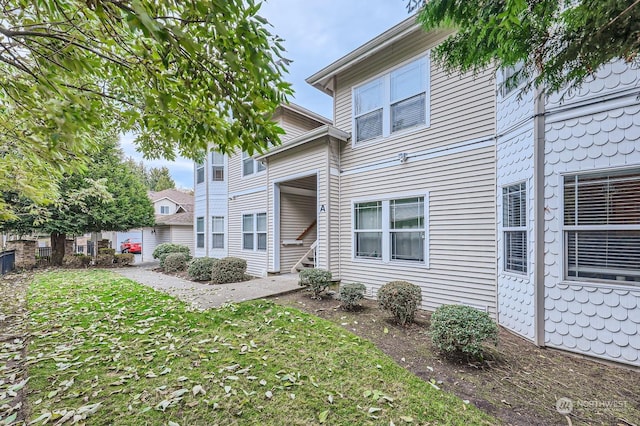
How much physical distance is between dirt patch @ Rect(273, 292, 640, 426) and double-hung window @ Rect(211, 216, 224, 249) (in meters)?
9.34

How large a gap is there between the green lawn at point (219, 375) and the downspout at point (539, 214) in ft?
7.70

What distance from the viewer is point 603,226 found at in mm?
3750

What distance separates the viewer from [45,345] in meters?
4.00

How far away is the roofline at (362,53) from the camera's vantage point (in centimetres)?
616

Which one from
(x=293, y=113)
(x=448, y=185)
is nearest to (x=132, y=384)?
(x=448, y=185)

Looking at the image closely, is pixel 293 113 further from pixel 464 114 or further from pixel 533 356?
pixel 533 356

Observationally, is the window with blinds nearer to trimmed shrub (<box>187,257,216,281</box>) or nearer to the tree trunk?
trimmed shrub (<box>187,257,216,281</box>)

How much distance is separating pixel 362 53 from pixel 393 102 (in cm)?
153

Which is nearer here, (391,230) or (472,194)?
(472,194)

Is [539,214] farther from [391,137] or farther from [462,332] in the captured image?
[391,137]

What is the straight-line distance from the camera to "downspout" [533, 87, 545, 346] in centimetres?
420

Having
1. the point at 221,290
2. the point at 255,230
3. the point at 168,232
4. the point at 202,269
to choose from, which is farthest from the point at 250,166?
the point at 168,232

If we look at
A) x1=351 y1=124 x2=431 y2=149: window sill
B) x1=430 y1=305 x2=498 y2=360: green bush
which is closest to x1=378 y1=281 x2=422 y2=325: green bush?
x1=430 y1=305 x2=498 y2=360: green bush

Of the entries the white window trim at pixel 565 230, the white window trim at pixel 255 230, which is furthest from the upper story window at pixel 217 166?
the white window trim at pixel 565 230
